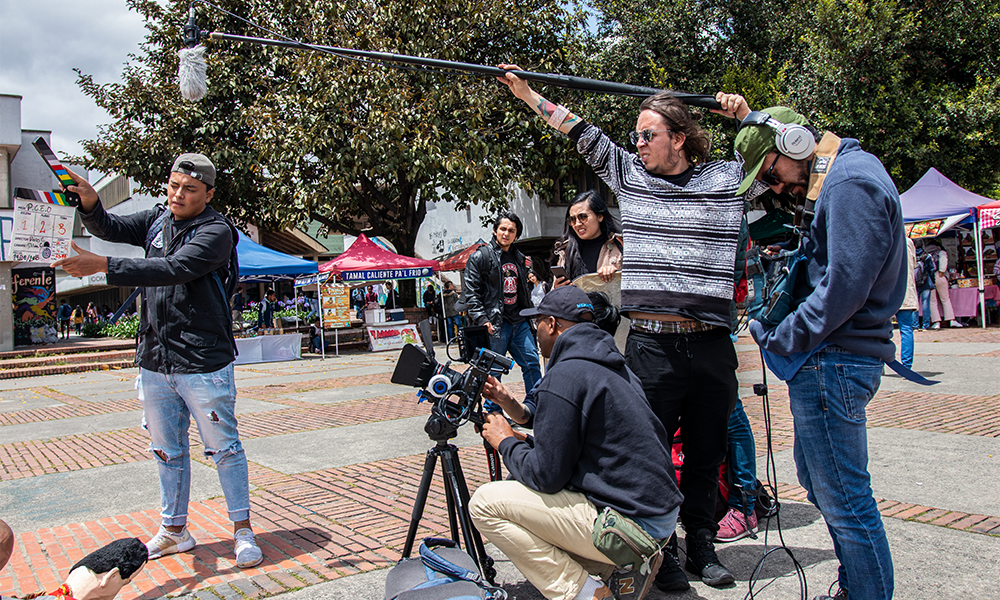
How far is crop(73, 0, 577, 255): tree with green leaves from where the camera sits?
1576 cm

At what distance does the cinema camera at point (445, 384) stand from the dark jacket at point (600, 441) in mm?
272

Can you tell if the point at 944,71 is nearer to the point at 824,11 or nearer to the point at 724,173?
the point at 824,11

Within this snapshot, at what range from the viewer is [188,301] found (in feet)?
10.6

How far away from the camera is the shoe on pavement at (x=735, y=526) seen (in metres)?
3.35

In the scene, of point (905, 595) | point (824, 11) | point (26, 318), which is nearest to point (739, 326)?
point (905, 595)

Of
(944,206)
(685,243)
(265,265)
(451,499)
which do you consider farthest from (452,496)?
(944,206)

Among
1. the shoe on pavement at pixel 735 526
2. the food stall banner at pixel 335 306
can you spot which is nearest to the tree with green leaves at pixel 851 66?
the food stall banner at pixel 335 306

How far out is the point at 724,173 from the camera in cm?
287

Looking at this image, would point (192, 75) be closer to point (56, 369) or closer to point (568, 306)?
point (568, 306)

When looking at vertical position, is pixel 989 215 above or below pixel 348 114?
below

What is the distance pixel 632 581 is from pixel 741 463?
4.45 ft

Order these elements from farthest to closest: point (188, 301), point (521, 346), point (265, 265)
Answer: point (265, 265) → point (521, 346) → point (188, 301)

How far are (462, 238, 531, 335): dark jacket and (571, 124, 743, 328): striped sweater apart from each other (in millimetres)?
2881

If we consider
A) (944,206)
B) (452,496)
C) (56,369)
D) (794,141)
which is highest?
(944,206)
